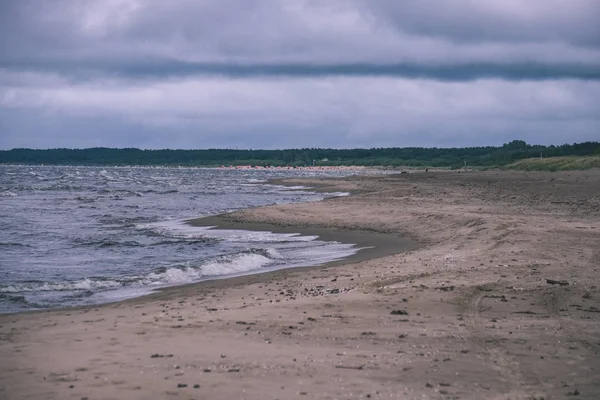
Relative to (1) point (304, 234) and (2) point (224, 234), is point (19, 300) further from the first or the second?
(1) point (304, 234)

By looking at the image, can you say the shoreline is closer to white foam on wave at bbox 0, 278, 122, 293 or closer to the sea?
the sea

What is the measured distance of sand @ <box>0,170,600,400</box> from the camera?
6336mm

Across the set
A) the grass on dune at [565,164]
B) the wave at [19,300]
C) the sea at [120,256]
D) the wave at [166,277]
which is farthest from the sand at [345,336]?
the grass on dune at [565,164]

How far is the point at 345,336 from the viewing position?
8234 mm

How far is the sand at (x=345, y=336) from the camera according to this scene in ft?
20.8

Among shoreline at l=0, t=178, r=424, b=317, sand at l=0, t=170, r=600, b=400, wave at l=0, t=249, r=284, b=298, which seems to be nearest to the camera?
sand at l=0, t=170, r=600, b=400

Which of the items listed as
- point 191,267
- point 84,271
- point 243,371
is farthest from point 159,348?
point 84,271

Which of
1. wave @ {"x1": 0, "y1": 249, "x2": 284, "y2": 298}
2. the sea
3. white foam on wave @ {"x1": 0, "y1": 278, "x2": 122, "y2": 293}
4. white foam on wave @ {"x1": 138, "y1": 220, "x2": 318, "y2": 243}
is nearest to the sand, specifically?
wave @ {"x1": 0, "y1": 249, "x2": 284, "y2": 298}

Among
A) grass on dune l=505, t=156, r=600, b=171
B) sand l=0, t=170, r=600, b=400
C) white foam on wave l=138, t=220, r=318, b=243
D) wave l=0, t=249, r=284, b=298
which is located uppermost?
grass on dune l=505, t=156, r=600, b=171

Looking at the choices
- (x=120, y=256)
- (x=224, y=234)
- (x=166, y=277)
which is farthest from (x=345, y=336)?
(x=224, y=234)

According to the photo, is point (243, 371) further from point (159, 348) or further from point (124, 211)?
point (124, 211)

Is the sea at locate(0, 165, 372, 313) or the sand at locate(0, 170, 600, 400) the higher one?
the sand at locate(0, 170, 600, 400)

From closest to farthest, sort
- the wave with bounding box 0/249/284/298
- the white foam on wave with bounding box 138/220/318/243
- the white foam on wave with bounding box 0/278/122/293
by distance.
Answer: the white foam on wave with bounding box 0/278/122/293
the wave with bounding box 0/249/284/298
the white foam on wave with bounding box 138/220/318/243

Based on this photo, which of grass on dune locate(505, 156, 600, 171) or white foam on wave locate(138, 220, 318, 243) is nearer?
white foam on wave locate(138, 220, 318, 243)
